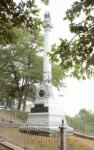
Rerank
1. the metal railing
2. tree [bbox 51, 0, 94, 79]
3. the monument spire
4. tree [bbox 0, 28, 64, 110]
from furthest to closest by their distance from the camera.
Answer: tree [bbox 0, 28, 64, 110] → the monument spire → the metal railing → tree [bbox 51, 0, 94, 79]

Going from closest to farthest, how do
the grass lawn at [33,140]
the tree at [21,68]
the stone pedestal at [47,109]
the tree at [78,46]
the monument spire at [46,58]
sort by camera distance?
the tree at [78,46], the grass lawn at [33,140], the stone pedestal at [47,109], the monument spire at [46,58], the tree at [21,68]

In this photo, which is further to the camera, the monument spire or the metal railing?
the monument spire

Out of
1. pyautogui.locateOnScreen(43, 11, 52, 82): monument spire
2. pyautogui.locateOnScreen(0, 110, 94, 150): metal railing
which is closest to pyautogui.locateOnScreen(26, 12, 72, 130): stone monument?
pyautogui.locateOnScreen(43, 11, 52, 82): monument spire

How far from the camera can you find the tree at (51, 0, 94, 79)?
6438 mm

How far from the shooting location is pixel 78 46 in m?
6.77

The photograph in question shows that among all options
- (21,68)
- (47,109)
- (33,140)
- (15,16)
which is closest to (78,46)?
(15,16)

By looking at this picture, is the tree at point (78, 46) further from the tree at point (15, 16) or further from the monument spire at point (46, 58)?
the monument spire at point (46, 58)

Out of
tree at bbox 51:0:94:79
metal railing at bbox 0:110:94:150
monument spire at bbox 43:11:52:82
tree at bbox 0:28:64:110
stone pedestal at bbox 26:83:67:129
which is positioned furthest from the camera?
tree at bbox 0:28:64:110

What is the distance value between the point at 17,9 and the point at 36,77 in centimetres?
1395

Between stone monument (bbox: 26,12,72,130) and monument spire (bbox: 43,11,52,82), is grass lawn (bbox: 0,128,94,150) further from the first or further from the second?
monument spire (bbox: 43,11,52,82)

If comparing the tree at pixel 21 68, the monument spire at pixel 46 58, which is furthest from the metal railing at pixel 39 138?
the tree at pixel 21 68

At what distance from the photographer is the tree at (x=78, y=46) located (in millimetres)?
6438

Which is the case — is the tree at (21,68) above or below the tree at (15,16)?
above

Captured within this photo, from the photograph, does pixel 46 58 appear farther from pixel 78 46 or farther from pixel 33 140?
pixel 78 46
